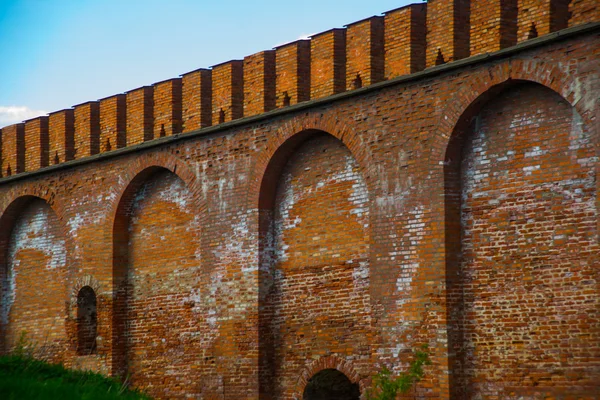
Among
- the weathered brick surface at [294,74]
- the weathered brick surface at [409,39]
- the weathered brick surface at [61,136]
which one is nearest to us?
the weathered brick surface at [409,39]

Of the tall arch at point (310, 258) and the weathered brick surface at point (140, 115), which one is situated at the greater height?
the weathered brick surface at point (140, 115)

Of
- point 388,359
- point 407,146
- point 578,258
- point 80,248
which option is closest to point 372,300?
point 388,359

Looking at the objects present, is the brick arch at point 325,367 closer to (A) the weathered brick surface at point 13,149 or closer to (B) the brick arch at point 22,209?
(B) the brick arch at point 22,209

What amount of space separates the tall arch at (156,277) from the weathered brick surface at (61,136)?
1.88 m

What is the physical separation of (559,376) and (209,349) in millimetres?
5898

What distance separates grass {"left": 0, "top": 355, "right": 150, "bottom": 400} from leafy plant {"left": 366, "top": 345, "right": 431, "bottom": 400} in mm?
2873

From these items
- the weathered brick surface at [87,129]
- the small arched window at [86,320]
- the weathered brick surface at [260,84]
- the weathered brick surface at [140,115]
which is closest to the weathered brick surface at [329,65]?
the weathered brick surface at [260,84]

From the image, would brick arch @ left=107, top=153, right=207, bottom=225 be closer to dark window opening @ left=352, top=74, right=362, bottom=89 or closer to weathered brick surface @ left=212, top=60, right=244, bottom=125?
weathered brick surface @ left=212, top=60, right=244, bottom=125

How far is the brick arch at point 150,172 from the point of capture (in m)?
17.4

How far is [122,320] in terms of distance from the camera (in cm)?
1870

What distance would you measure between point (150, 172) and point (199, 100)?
168 cm

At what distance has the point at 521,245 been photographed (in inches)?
524

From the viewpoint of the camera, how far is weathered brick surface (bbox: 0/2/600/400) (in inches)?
507

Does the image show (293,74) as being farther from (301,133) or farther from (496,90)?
(496,90)
